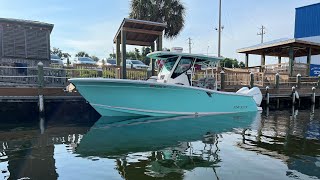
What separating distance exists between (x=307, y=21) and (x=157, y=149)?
1425 inches

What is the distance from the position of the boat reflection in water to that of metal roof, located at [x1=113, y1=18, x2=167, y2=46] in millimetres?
5044

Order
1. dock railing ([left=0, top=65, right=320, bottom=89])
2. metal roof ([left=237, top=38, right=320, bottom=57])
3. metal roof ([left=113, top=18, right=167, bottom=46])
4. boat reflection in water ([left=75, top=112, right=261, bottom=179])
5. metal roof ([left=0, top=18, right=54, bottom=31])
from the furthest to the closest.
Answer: metal roof ([left=237, top=38, right=320, bottom=57]) < metal roof ([left=0, top=18, right=54, bottom=31]) < metal roof ([left=113, top=18, right=167, bottom=46]) < dock railing ([left=0, top=65, right=320, bottom=89]) < boat reflection in water ([left=75, top=112, right=261, bottom=179])

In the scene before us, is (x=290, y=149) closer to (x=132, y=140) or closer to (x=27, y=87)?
(x=132, y=140)

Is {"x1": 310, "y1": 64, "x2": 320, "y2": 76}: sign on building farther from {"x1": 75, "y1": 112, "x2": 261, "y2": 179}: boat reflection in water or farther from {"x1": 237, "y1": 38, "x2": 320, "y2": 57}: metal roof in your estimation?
{"x1": 75, "y1": 112, "x2": 261, "y2": 179}: boat reflection in water

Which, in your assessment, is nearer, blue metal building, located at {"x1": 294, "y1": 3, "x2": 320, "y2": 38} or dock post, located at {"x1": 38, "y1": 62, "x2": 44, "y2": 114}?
dock post, located at {"x1": 38, "y1": 62, "x2": 44, "y2": 114}

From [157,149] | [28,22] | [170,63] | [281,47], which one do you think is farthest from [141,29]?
[281,47]

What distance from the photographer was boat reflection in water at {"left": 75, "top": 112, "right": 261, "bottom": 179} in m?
5.71

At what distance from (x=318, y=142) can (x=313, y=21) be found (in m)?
32.8

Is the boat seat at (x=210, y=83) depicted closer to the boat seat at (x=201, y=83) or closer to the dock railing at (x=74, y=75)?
the boat seat at (x=201, y=83)

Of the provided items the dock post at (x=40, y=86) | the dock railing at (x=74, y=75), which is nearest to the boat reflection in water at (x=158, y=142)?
the dock post at (x=40, y=86)

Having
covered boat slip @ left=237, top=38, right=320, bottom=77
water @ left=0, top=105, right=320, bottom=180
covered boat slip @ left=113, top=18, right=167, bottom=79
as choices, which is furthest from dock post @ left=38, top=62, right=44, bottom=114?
covered boat slip @ left=237, top=38, right=320, bottom=77

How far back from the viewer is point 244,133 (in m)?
9.04

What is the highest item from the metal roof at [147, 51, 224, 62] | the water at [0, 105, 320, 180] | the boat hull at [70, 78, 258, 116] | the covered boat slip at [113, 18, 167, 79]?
the covered boat slip at [113, 18, 167, 79]

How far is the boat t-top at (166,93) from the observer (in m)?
10.3
